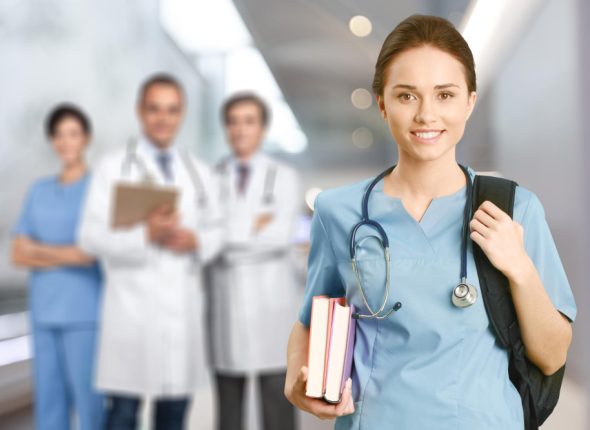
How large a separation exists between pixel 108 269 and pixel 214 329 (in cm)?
41

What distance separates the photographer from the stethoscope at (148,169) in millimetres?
2186

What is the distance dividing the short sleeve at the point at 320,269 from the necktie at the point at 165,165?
1560mm

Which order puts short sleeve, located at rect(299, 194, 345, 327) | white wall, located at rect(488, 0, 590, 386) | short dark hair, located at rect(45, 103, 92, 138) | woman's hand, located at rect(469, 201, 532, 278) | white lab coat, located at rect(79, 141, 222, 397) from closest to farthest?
woman's hand, located at rect(469, 201, 532, 278), short sleeve, located at rect(299, 194, 345, 327), white wall, located at rect(488, 0, 590, 386), white lab coat, located at rect(79, 141, 222, 397), short dark hair, located at rect(45, 103, 92, 138)

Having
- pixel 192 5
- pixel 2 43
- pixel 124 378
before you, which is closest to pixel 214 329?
pixel 124 378

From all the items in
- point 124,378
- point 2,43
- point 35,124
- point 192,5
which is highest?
point 192,5

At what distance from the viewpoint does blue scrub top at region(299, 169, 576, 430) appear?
1.98 ft

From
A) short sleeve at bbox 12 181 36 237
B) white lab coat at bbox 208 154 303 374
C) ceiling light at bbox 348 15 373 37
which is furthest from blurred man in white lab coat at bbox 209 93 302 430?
ceiling light at bbox 348 15 373 37

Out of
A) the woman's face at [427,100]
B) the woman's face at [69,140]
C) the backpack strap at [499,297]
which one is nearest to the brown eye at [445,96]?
the woman's face at [427,100]

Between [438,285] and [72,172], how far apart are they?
204 centimetres

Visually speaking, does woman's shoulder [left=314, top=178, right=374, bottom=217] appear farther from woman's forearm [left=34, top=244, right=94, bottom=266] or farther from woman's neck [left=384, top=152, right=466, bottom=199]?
woman's forearm [left=34, top=244, right=94, bottom=266]

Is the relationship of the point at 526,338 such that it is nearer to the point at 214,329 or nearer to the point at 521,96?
the point at 521,96

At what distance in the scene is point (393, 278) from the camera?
624 millimetres

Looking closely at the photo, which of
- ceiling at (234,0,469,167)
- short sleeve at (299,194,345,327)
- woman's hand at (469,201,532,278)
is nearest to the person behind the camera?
woman's hand at (469,201,532,278)

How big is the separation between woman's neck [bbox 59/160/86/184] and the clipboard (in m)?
Result: 0.34
